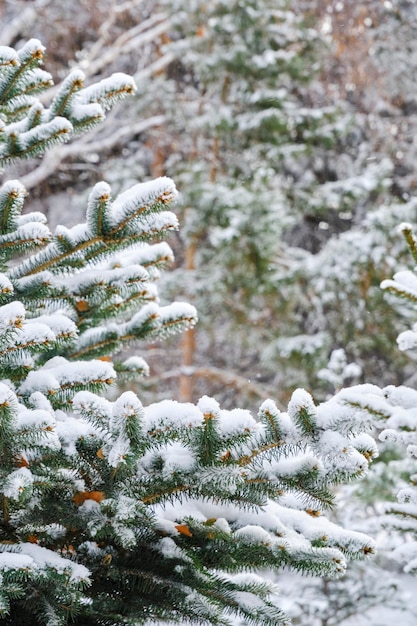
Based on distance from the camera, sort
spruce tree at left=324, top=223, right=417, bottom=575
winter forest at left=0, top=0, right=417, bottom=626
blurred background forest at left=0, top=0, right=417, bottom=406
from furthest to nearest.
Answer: blurred background forest at left=0, top=0, right=417, bottom=406, winter forest at left=0, top=0, right=417, bottom=626, spruce tree at left=324, top=223, right=417, bottom=575

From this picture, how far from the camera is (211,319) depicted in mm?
8133

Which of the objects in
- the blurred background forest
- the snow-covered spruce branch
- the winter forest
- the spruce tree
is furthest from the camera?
the snow-covered spruce branch

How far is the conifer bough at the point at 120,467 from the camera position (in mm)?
1308

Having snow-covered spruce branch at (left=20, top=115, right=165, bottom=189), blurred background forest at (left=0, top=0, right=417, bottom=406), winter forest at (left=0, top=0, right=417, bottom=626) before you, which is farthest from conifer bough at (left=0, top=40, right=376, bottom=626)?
snow-covered spruce branch at (left=20, top=115, right=165, bottom=189)

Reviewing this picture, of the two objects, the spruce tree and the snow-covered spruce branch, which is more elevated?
the spruce tree

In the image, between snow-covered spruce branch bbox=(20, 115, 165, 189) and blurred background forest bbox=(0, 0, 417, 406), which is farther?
snow-covered spruce branch bbox=(20, 115, 165, 189)

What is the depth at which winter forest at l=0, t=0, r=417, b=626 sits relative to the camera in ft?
4.47

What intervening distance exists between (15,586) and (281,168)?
8433mm

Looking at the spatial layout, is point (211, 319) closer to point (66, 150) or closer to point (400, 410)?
point (66, 150)

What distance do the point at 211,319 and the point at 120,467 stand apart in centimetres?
A: 683

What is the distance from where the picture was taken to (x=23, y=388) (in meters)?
1.53

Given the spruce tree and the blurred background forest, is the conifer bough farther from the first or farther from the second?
the blurred background forest

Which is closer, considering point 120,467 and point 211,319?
point 120,467

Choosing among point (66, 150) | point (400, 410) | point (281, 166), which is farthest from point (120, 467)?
point (281, 166)
